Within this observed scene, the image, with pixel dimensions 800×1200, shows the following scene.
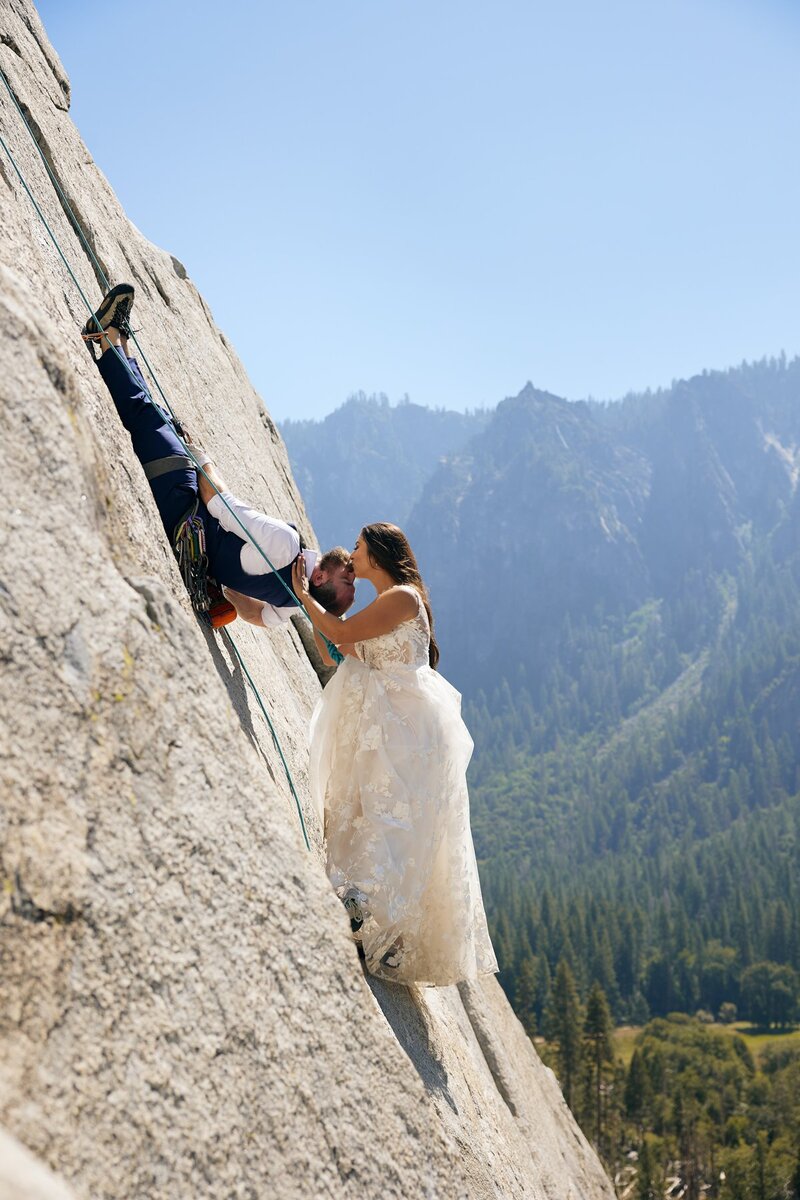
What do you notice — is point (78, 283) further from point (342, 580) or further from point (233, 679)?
point (233, 679)

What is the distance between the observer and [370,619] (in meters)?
6.52

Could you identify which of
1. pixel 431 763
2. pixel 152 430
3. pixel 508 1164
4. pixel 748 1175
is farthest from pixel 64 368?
pixel 748 1175

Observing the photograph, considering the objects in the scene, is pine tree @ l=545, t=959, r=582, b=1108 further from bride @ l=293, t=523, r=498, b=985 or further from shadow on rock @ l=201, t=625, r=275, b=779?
shadow on rock @ l=201, t=625, r=275, b=779

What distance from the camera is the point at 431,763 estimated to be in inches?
263

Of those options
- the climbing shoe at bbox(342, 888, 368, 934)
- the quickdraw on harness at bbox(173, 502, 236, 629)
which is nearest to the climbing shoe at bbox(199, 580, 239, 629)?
the quickdraw on harness at bbox(173, 502, 236, 629)

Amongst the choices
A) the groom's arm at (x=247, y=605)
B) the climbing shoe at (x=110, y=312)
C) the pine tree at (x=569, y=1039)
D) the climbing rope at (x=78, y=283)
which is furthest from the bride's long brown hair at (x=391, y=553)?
the pine tree at (x=569, y=1039)

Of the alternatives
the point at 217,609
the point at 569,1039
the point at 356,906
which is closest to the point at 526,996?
the point at 569,1039

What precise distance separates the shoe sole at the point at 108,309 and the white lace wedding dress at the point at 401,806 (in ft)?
8.09

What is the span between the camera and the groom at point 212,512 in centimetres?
612

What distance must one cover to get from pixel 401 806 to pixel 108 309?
11.5ft

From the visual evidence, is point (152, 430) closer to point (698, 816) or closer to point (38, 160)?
point (38, 160)

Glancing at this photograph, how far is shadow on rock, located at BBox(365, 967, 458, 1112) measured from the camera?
232 inches

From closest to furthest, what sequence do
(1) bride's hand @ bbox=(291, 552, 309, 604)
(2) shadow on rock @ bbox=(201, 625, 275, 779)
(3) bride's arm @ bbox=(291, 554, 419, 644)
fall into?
(2) shadow on rock @ bbox=(201, 625, 275, 779)
(3) bride's arm @ bbox=(291, 554, 419, 644)
(1) bride's hand @ bbox=(291, 552, 309, 604)

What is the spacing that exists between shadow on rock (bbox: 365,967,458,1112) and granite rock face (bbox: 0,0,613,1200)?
0.95 feet
